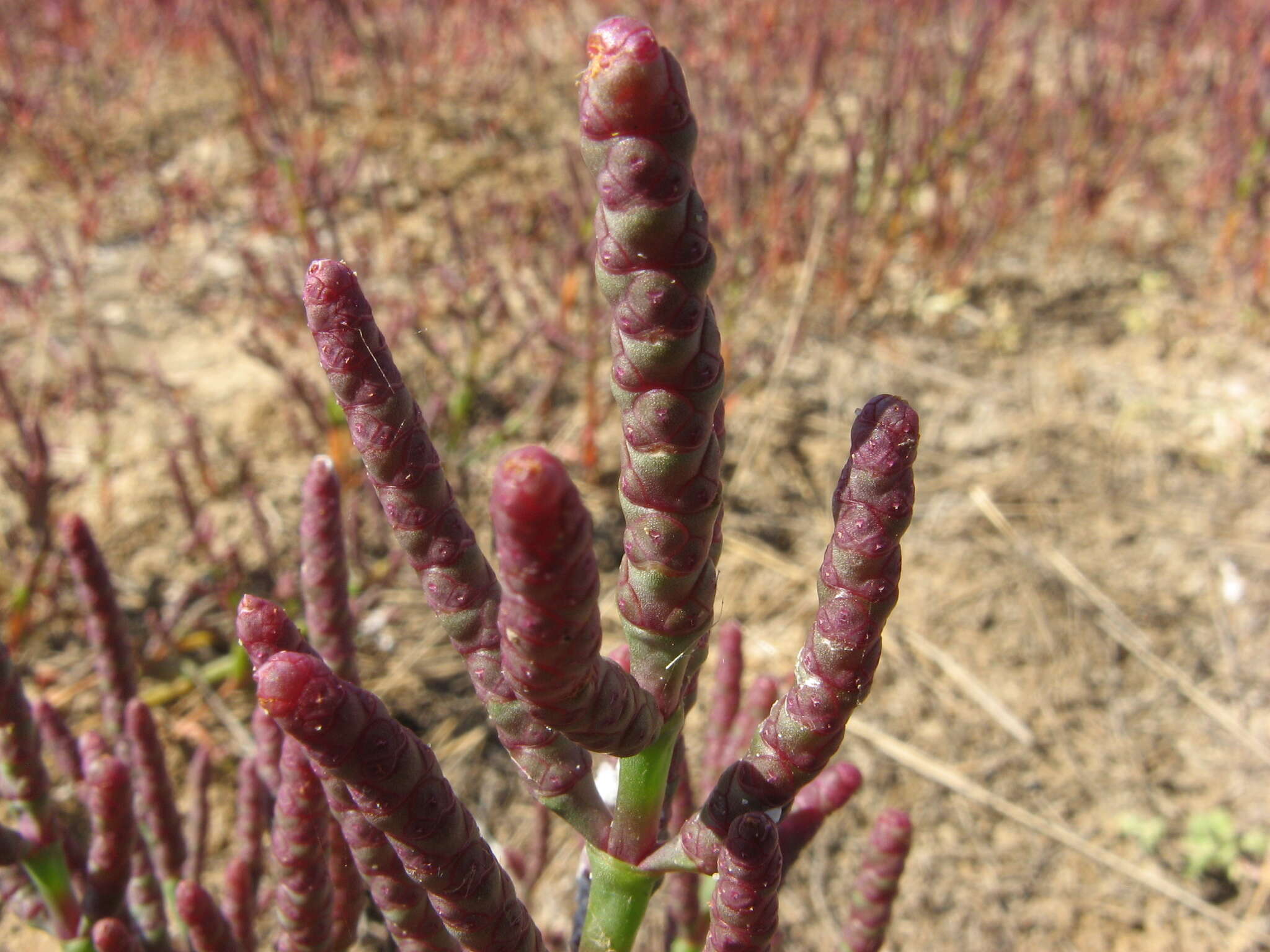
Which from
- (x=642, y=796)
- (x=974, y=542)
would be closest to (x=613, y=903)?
(x=642, y=796)

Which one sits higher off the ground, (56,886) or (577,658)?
(577,658)

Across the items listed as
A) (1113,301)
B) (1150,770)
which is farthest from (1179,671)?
(1113,301)

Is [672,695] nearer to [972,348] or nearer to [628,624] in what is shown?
[628,624]

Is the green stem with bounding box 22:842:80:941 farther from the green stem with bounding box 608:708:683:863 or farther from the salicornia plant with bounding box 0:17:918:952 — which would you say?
the green stem with bounding box 608:708:683:863

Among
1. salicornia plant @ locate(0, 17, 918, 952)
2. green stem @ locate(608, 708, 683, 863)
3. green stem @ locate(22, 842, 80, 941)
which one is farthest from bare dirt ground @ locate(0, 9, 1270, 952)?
green stem @ locate(608, 708, 683, 863)

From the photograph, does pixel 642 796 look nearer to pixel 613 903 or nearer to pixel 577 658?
pixel 613 903

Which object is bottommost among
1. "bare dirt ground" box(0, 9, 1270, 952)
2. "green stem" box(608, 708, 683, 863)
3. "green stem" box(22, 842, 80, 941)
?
"bare dirt ground" box(0, 9, 1270, 952)

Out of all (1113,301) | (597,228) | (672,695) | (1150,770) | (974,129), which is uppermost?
(597,228)
